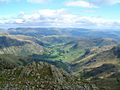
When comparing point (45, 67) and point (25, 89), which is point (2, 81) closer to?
point (25, 89)

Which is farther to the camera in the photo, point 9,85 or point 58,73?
point 58,73

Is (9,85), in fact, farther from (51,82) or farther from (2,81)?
(51,82)

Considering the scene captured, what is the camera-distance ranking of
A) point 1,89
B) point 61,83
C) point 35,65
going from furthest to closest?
point 35,65, point 61,83, point 1,89

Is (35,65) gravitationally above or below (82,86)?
above

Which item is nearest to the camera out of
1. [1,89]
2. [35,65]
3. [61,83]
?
[1,89]

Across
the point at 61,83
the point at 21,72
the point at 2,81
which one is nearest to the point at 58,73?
the point at 61,83

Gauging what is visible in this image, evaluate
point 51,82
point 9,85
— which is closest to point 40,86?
point 51,82
